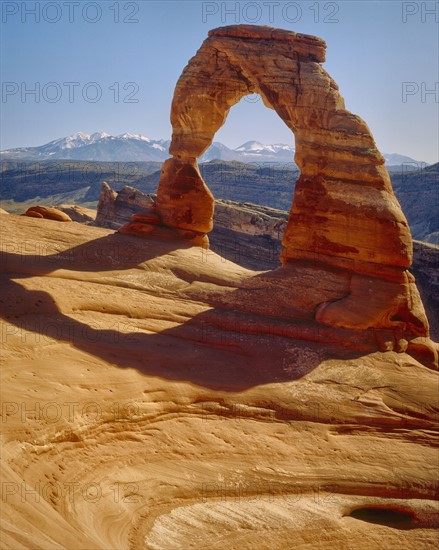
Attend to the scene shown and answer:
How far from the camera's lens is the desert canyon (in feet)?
26.3

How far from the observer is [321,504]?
30.8 feet

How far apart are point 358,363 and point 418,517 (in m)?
3.57

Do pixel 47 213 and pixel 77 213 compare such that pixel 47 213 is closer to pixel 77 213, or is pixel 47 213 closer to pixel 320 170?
pixel 320 170

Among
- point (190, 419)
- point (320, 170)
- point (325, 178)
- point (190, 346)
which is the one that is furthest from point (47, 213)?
point (190, 419)

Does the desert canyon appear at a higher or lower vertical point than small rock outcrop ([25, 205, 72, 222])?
lower

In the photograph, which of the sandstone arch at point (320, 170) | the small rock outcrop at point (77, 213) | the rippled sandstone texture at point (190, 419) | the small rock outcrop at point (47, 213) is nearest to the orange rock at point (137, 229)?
the sandstone arch at point (320, 170)

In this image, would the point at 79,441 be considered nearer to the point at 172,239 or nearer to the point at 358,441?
the point at 358,441

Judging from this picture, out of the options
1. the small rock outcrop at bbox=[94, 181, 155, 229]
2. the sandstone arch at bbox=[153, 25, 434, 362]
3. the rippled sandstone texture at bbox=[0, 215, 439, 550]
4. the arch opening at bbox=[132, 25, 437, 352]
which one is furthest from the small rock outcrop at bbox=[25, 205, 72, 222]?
the small rock outcrop at bbox=[94, 181, 155, 229]

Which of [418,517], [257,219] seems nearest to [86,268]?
[418,517]

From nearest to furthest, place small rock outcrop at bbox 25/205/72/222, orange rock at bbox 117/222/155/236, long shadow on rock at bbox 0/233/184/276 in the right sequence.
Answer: long shadow on rock at bbox 0/233/184/276 < orange rock at bbox 117/222/155/236 < small rock outcrop at bbox 25/205/72/222

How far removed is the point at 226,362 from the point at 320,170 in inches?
243

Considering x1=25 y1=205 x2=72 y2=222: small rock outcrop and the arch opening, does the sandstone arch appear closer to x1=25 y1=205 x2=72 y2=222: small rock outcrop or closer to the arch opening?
the arch opening

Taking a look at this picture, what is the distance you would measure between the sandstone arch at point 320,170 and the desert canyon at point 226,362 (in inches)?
2.2

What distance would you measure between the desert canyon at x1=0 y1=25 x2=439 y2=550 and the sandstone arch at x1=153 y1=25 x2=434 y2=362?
0.18 ft
